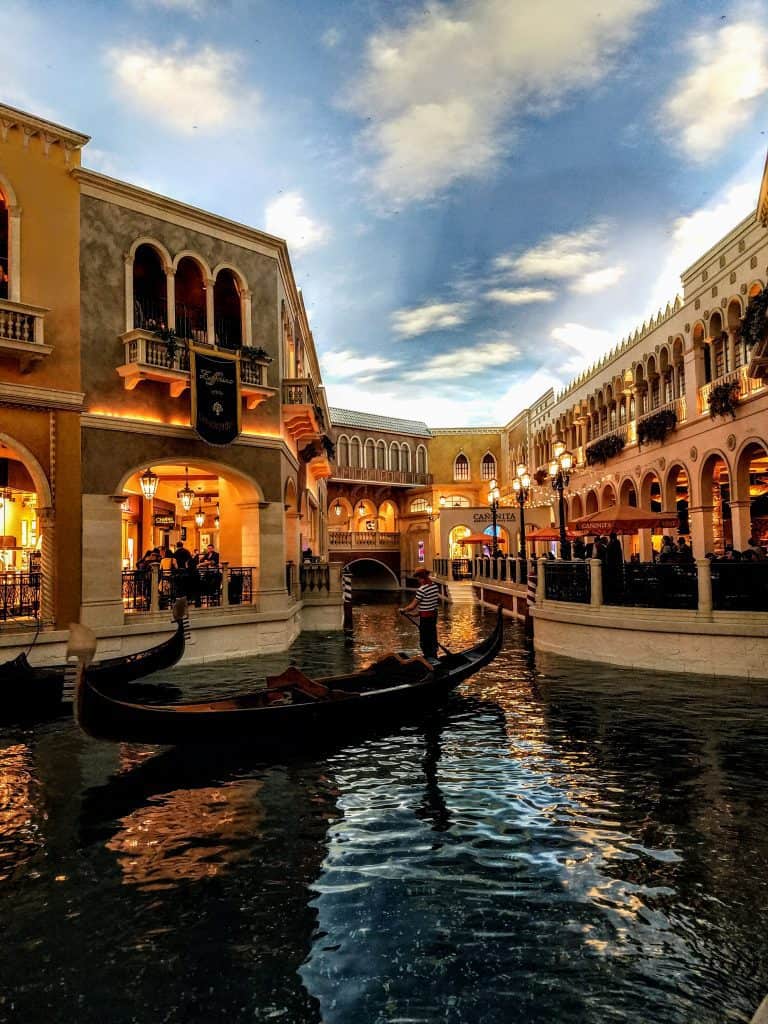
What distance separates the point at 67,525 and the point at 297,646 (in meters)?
5.06

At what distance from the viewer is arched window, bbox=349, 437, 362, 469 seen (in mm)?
36188

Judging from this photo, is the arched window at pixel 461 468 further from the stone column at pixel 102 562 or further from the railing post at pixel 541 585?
the stone column at pixel 102 562

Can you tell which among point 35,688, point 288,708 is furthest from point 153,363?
point 288,708

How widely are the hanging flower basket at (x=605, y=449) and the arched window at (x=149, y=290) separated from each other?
14.2m

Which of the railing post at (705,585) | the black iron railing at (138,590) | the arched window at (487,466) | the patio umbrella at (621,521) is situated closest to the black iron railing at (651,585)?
the railing post at (705,585)

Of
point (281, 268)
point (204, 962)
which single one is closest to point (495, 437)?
point (281, 268)

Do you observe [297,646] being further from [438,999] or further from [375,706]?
[438,999]

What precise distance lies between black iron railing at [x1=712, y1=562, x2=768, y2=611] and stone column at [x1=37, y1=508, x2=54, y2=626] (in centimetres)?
914

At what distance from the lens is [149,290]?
11.6 metres

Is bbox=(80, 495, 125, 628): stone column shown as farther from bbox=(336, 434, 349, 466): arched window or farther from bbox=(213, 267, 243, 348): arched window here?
bbox=(336, 434, 349, 466): arched window

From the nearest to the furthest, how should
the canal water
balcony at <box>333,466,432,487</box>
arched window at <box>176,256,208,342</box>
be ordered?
the canal water → arched window at <box>176,256,208,342</box> → balcony at <box>333,466,432,487</box>

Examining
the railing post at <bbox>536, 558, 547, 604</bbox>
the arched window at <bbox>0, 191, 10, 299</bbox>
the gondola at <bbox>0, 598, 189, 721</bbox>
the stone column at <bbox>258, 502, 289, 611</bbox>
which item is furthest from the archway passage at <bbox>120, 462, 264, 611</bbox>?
the railing post at <bbox>536, 558, 547, 604</bbox>

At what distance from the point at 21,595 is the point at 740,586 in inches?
383

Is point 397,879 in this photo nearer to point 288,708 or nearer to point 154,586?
point 288,708
